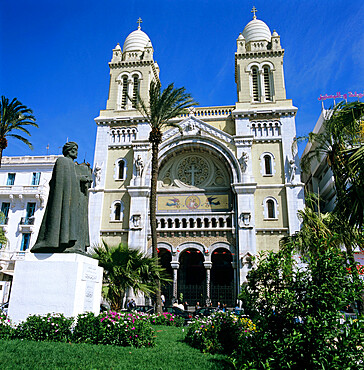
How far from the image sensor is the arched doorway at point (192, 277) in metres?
28.7

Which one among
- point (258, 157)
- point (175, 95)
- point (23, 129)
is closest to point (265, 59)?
point (258, 157)

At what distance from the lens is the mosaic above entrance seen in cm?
Result: 2965

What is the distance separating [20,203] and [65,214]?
26.7 m

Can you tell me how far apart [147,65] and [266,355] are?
33.7 meters

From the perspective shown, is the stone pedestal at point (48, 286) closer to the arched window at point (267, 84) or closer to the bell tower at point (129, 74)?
the bell tower at point (129, 74)

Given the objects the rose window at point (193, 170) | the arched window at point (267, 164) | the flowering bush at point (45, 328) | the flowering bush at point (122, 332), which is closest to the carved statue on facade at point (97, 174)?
the rose window at point (193, 170)

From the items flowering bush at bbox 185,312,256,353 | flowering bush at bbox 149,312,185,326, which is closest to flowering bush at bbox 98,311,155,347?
flowering bush at bbox 185,312,256,353

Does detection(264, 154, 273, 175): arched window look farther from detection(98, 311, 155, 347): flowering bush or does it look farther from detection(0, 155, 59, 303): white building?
detection(98, 311, 155, 347): flowering bush

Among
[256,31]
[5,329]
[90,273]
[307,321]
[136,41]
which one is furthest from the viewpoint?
[136,41]

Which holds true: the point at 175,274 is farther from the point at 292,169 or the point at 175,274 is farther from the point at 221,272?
the point at 292,169

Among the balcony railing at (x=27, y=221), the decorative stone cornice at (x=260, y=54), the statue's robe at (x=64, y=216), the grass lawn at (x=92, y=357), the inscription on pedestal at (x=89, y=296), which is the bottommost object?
the grass lawn at (x=92, y=357)

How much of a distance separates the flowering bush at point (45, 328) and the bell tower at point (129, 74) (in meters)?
28.2

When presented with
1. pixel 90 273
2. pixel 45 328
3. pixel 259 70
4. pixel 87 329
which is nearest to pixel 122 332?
pixel 87 329

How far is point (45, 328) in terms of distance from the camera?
7285mm
